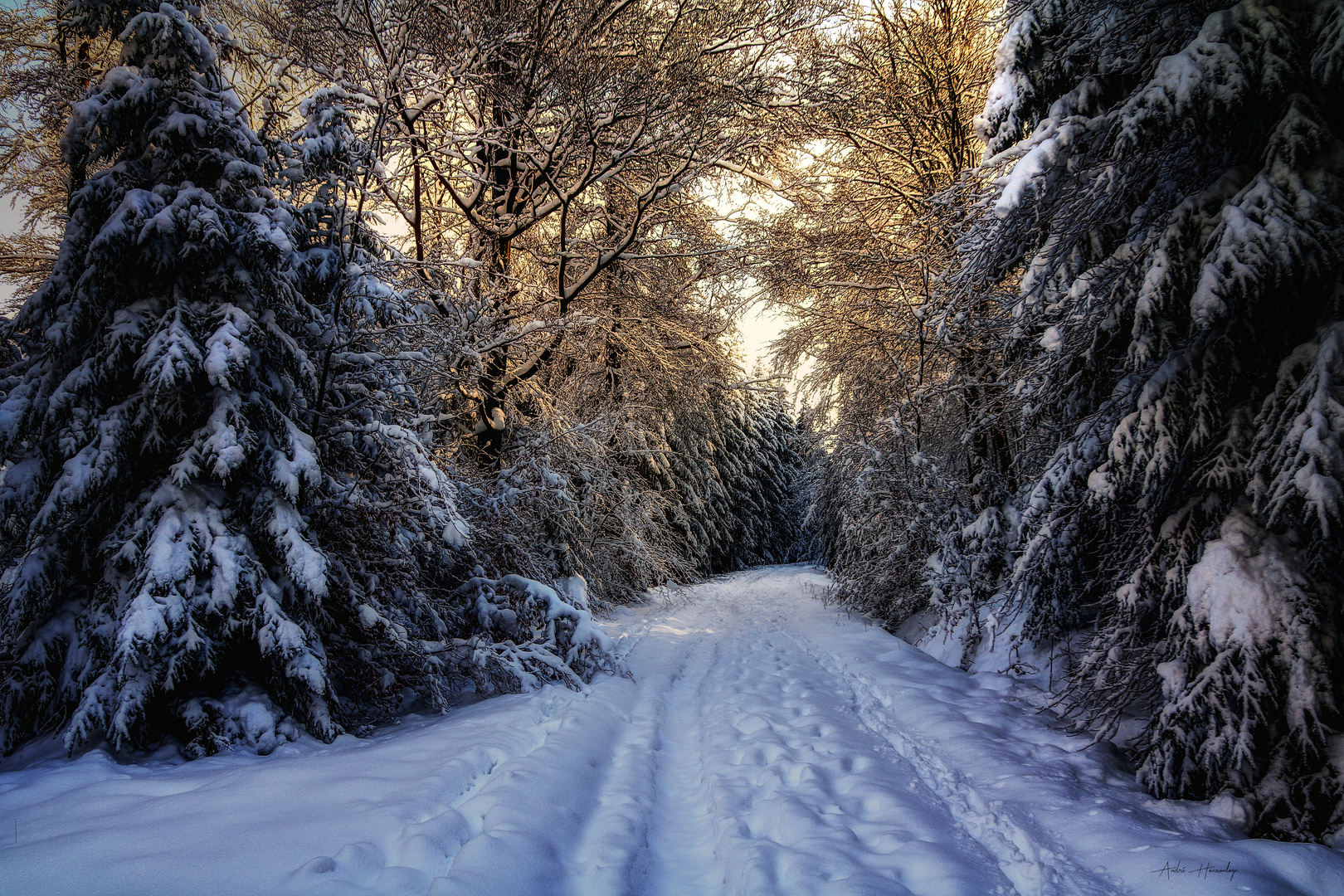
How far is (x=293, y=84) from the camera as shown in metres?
7.16

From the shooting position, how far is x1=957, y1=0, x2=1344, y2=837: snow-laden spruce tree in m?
2.77

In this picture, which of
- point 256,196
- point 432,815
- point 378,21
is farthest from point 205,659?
point 378,21

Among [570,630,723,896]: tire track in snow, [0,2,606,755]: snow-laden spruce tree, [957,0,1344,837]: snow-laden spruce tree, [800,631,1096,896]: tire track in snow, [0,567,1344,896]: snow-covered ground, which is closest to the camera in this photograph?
[0,567,1344,896]: snow-covered ground

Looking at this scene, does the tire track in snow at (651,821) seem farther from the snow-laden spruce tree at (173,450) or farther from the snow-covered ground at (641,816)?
the snow-laden spruce tree at (173,450)

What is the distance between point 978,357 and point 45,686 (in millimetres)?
9215

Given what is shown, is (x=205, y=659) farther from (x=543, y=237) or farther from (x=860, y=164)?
(x=860, y=164)

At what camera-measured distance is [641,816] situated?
10.7 ft
